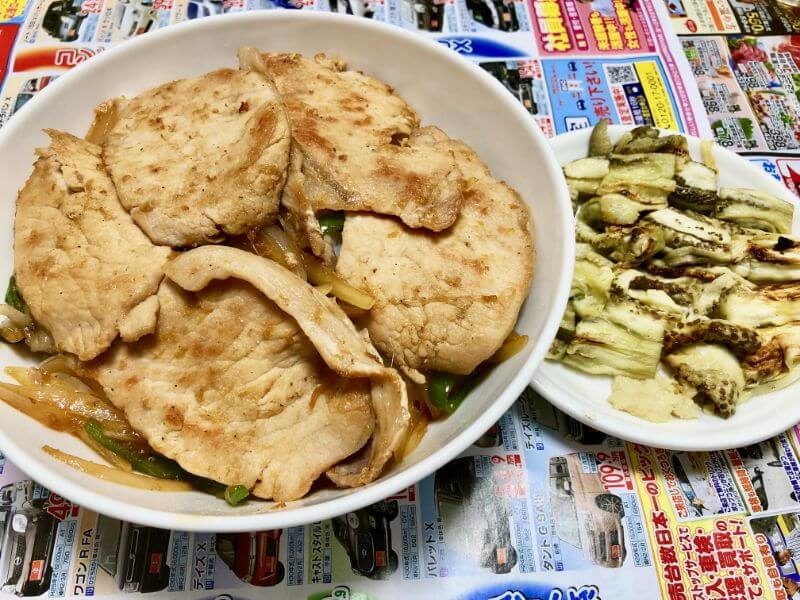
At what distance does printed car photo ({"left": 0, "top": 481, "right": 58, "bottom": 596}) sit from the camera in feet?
6.71

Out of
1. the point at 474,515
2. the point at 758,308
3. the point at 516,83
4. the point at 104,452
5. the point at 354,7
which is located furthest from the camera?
the point at 354,7

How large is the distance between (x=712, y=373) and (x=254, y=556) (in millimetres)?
1983

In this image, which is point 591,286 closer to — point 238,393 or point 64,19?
point 238,393

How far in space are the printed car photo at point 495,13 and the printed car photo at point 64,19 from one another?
2338mm

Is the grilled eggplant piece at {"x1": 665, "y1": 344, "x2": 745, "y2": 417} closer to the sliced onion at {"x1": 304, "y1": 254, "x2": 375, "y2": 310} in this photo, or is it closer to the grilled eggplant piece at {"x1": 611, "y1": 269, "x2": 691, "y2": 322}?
the grilled eggplant piece at {"x1": 611, "y1": 269, "x2": 691, "y2": 322}

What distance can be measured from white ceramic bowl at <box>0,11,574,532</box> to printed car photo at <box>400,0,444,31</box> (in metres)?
1.63

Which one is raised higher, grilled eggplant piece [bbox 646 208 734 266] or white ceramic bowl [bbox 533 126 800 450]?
grilled eggplant piece [bbox 646 208 734 266]

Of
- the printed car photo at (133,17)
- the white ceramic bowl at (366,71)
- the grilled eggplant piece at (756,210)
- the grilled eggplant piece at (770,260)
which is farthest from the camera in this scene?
the printed car photo at (133,17)

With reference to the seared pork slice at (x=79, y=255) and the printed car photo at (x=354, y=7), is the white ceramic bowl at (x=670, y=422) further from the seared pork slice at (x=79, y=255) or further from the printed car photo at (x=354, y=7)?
the printed car photo at (x=354, y=7)

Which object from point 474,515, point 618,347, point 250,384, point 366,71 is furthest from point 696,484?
point 366,71

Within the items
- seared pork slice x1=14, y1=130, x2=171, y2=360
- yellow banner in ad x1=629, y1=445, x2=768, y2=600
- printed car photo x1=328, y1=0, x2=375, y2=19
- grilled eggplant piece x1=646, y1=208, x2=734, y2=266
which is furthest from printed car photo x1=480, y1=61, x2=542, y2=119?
seared pork slice x1=14, y1=130, x2=171, y2=360

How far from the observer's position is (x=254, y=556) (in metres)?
2.09

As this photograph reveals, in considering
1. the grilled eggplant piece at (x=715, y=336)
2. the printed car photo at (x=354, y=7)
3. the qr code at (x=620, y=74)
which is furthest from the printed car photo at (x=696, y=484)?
the printed car photo at (x=354, y=7)

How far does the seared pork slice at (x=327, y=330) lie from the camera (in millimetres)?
1492
